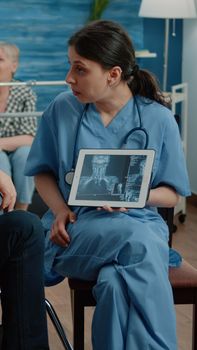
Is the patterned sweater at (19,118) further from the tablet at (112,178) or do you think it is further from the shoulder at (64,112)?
the tablet at (112,178)

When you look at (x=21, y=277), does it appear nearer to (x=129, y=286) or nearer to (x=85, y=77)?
(x=129, y=286)

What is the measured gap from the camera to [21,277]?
2.15 m

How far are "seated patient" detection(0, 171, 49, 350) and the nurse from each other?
0.09 m

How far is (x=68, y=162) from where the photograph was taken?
227 centimetres

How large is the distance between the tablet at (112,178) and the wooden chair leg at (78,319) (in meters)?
0.26

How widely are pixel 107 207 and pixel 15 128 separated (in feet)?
5.97

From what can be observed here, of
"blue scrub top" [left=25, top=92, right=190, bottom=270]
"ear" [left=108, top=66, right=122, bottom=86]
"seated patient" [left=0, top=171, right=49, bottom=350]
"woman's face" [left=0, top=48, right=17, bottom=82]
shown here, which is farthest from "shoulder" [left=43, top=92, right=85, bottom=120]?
"woman's face" [left=0, top=48, right=17, bottom=82]

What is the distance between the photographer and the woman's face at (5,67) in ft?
12.5

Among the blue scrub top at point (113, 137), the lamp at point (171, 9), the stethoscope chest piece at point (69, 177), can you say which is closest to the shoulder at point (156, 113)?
the blue scrub top at point (113, 137)

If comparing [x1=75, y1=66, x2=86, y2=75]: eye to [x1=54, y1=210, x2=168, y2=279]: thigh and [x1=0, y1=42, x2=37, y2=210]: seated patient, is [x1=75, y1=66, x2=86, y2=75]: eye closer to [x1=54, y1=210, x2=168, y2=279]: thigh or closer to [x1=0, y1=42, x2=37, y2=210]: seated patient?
[x1=54, y1=210, x2=168, y2=279]: thigh

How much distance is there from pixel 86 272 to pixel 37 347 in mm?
247

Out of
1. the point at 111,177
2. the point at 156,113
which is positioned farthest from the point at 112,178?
the point at 156,113

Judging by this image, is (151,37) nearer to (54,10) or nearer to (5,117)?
(54,10)

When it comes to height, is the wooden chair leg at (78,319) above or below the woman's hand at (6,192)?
below
